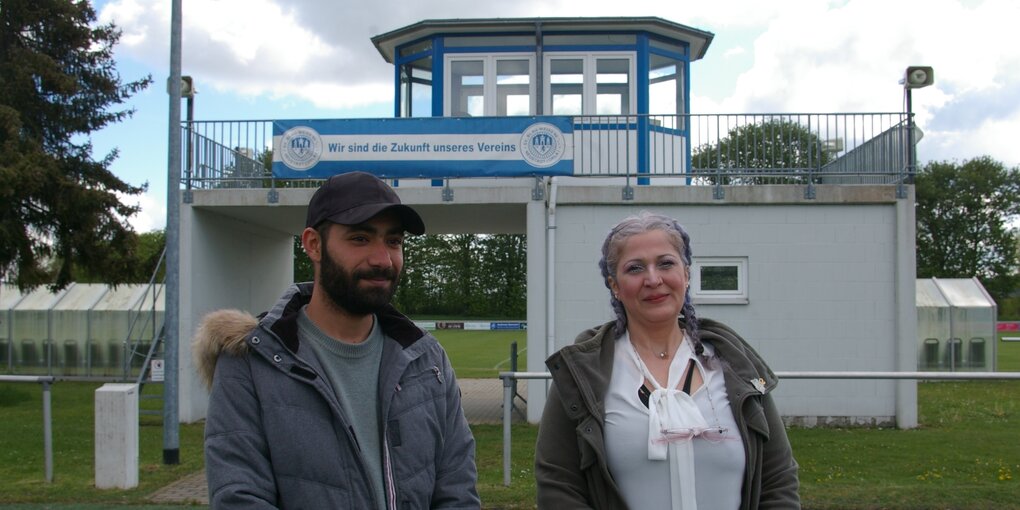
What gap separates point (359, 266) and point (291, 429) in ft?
1.60

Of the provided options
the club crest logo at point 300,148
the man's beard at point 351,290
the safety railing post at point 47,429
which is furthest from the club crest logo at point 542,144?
the man's beard at point 351,290

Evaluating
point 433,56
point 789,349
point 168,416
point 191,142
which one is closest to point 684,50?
point 433,56

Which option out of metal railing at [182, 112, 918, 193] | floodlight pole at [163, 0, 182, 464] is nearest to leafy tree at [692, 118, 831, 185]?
metal railing at [182, 112, 918, 193]

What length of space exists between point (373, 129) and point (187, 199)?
309 centimetres

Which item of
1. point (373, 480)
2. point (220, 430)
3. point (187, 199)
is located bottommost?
point (373, 480)

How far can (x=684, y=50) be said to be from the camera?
15961 millimetres

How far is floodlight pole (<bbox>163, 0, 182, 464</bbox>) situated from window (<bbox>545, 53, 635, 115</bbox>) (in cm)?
708

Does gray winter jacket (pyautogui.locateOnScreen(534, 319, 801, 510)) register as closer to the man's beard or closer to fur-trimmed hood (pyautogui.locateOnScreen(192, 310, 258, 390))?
the man's beard

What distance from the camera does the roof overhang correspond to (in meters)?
14.8

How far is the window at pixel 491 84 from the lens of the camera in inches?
599

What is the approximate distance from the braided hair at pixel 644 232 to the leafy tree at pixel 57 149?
1497 cm

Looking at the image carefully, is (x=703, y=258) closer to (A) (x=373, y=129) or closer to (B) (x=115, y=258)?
(A) (x=373, y=129)

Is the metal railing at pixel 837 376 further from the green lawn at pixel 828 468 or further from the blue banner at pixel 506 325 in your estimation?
the blue banner at pixel 506 325

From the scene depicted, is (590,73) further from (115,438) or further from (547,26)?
(115,438)
